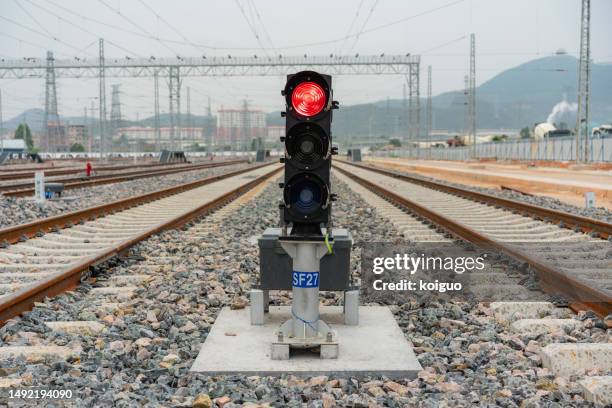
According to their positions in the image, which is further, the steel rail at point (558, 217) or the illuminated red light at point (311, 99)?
the steel rail at point (558, 217)

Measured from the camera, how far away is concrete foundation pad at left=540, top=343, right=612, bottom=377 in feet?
12.9

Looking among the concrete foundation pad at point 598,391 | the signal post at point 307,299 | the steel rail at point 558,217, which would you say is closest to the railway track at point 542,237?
the steel rail at point 558,217

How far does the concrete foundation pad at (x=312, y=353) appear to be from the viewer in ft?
13.3

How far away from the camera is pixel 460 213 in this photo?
13008 mm

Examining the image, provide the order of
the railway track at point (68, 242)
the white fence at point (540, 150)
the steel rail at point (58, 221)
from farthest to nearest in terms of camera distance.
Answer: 1. the white fence at point (540, 150)
2. the steel rail at point (58, 221)
3. the railway track at point (68, 242)

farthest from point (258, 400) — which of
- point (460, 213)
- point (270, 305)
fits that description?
point (460, 213)

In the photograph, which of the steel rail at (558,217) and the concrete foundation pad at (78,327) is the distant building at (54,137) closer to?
the steel rail at (558,217)

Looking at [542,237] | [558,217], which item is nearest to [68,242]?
[542,237]

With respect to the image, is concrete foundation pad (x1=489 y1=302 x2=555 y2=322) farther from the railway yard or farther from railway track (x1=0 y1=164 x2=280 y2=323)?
railway track (x1=0 y1=164 x2=280 y2=323)

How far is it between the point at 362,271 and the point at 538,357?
3171 mm

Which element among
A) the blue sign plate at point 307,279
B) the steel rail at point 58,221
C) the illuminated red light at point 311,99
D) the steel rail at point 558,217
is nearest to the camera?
the illuminated red light at point 311,99

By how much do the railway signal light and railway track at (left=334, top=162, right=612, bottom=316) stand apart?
2.41 metres

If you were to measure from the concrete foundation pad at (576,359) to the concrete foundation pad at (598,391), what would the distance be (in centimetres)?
35

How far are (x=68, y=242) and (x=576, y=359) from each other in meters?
7.31
